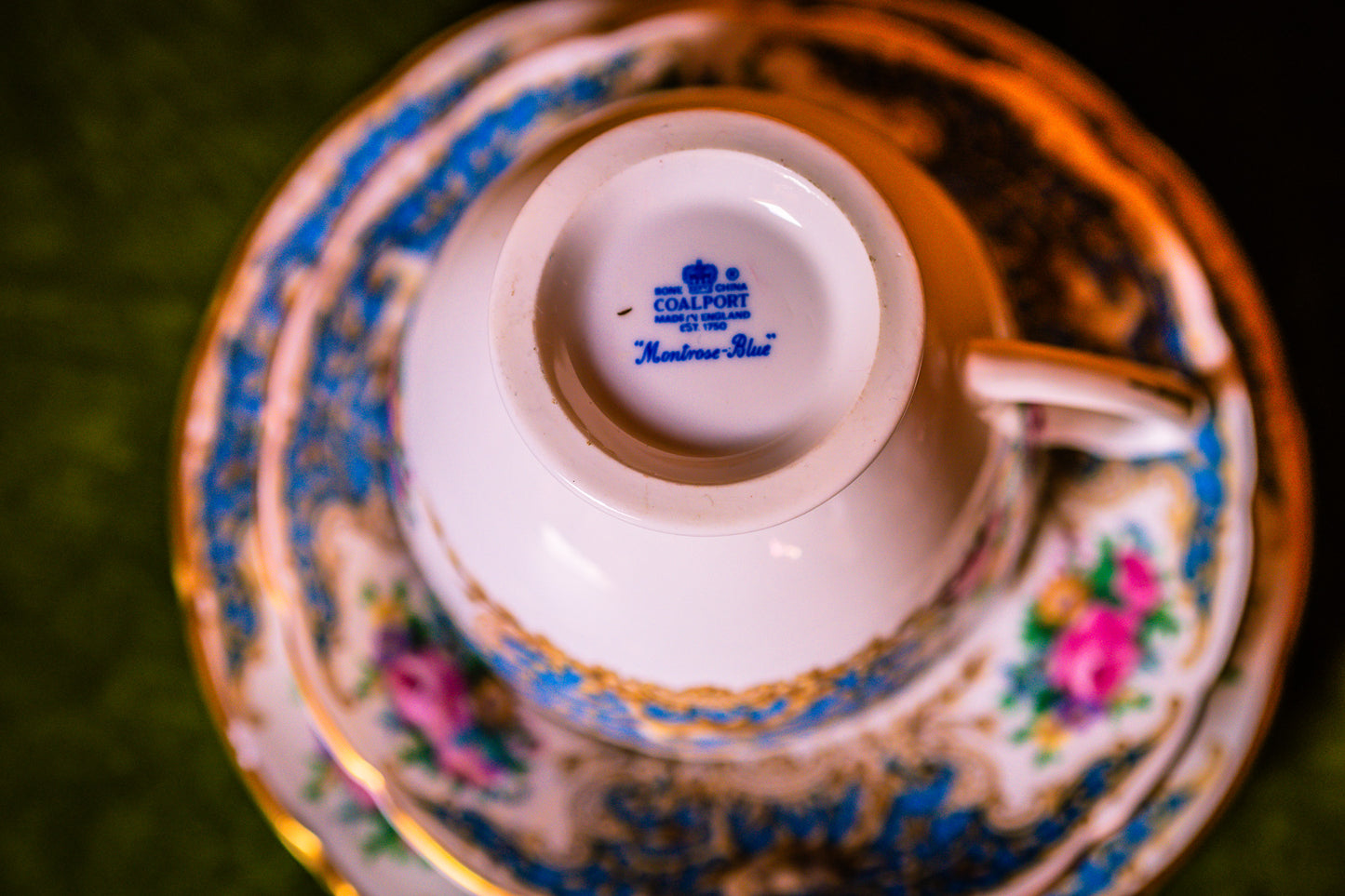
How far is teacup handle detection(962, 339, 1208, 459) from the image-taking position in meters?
0.36

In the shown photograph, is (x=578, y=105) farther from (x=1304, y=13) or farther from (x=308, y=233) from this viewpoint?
(x=1304, y=13)

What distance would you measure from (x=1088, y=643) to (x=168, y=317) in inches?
27.3

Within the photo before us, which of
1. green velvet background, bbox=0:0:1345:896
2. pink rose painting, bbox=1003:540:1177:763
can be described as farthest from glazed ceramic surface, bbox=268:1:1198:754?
green velvet background, bbox=0:0:1345:896

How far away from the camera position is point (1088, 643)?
0.54 m

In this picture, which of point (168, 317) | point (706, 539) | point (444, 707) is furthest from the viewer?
point (168, 317)

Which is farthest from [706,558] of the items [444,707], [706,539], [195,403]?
[195,403]

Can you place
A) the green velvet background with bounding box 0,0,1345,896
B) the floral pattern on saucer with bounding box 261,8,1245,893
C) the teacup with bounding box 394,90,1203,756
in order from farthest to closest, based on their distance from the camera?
1. the green velvet background with bounding box 0,0,1345,896
2. the floral pattern on saucer with bounding box 261,8,1245,893
3. the teacup with bounding box 394,90,1203,756

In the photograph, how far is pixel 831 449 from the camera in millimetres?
308

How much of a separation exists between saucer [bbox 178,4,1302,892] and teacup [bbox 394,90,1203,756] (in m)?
0.14

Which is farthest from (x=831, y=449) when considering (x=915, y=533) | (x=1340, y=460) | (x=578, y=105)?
(x=1340, y=460)

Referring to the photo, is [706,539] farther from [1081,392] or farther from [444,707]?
[444,707]

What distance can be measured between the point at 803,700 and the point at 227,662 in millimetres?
343

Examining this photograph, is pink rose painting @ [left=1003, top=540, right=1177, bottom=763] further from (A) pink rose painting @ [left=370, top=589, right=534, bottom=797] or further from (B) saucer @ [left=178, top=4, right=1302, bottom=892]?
(A) pink rose painting @ [left=370, top=589, right=534, bottom=797]

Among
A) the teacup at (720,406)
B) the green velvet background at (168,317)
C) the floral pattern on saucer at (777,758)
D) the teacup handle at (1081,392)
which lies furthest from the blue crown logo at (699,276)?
the green velvet background at (168,317)
